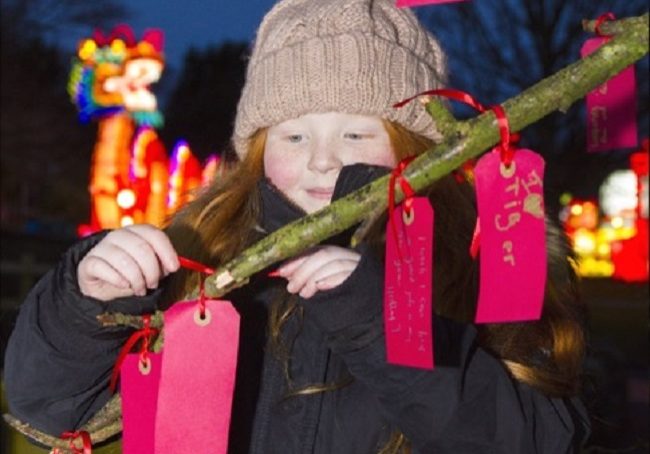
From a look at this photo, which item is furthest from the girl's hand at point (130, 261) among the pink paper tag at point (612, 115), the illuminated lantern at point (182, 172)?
the illuminated lantern at point (182, 172)

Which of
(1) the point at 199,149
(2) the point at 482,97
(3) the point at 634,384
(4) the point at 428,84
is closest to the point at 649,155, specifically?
(2) the point at 482,97

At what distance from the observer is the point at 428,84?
186 centimetres

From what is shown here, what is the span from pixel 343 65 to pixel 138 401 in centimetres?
73

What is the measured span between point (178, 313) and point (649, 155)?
9.83 meters

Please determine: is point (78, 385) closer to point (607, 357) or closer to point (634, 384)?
point (607, 357)

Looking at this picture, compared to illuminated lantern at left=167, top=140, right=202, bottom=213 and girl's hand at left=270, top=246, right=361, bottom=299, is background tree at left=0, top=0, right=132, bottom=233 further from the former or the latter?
girl's hand at left=270, top=246, right=361, bottom=299

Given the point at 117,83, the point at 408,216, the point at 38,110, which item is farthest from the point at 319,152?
the point at 38,110

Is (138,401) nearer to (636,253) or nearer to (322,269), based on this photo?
(322,269)

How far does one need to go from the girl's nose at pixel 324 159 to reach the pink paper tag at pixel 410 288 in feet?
1.73

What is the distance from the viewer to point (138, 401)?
1.32 metres

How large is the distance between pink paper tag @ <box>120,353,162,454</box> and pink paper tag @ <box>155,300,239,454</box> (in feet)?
0.18

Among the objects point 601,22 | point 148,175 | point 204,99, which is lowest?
point 601,22

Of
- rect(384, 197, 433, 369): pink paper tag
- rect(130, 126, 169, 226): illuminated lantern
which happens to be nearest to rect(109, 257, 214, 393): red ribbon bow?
rect(384, 197, 433, 369): pink paper tag

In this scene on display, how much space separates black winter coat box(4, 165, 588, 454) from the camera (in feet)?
4.41
